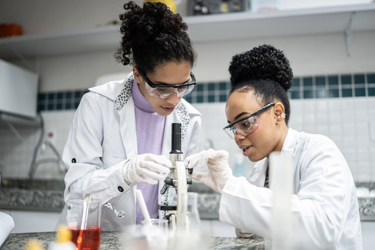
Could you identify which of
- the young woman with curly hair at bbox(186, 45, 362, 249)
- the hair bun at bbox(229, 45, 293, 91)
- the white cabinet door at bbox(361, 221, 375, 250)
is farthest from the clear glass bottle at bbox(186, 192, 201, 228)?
the white cabinet door at bbox(361, 221, 375, 250)

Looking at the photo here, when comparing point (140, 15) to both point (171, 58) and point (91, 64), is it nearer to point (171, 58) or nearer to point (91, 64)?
point (171, 58)

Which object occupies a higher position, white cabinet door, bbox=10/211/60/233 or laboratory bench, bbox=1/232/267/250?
laboratory bench, bbox=1/232/267/250

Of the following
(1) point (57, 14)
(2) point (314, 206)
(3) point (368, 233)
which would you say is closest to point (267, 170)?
(2) point (314, 206)

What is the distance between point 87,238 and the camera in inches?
38.1

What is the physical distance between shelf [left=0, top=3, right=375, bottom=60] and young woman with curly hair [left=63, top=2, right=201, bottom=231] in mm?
1276

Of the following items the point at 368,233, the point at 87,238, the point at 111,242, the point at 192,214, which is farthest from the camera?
the point at 368,233

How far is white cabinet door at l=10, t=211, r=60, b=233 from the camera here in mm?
2697

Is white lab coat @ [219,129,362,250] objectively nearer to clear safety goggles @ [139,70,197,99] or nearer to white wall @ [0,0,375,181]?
clear safety goggles @ [139,70,197,99]

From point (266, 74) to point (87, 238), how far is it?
97 cm

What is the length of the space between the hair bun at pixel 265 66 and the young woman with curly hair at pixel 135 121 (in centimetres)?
23

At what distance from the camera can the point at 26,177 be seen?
3.64 metres

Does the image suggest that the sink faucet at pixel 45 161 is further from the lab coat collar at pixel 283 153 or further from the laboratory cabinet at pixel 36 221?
the lab coat collar at pixel 283 153

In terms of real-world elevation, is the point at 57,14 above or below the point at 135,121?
above

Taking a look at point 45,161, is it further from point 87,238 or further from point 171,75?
point 87,238
